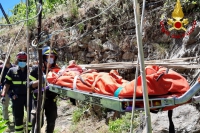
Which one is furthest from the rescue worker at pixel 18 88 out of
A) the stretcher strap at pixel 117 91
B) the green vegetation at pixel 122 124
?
the stretcher strap at pixel 117 91

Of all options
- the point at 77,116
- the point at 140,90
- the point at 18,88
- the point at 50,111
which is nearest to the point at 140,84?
the point at 140,90

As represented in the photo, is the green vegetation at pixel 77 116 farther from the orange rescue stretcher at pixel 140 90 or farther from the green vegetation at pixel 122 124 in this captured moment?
the orange rescue stretcher at pixel 140 90

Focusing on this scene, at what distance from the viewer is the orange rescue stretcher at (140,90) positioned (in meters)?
2.21

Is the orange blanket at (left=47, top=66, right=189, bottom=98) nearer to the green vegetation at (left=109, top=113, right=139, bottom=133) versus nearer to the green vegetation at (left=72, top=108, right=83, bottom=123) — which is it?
the green vegetation at (left=109, top=113, right=139, bottom=133)

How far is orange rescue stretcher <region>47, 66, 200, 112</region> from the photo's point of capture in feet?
7.27

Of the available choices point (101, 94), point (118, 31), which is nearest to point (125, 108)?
point (101, 94)

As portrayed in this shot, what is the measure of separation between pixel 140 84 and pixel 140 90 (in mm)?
74

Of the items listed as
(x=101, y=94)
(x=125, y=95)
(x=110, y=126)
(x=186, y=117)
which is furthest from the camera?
(x=110, y=126)

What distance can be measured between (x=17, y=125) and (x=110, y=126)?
1461 mm

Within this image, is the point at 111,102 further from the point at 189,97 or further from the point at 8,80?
the point at 8,80

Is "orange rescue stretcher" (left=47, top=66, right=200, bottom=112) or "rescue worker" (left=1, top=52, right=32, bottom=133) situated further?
"rescue worker" (left=1, top=52, right=32, bottom=133)

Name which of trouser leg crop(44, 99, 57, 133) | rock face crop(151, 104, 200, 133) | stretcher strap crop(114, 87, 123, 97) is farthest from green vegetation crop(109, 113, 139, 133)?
stretcher strap crop(114, 87, 123, 97)

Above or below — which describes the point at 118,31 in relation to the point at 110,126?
above

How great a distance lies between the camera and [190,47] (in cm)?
414
